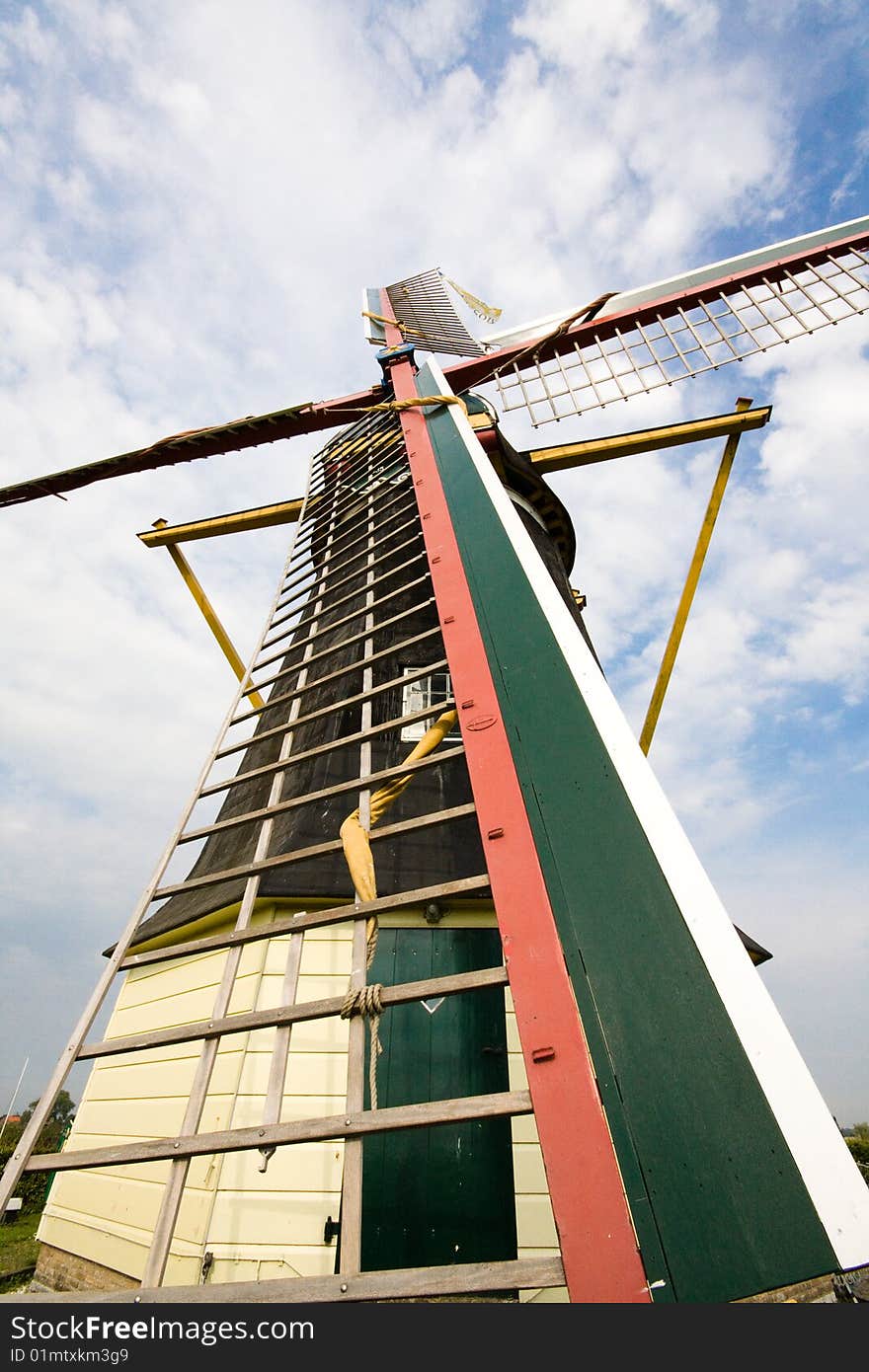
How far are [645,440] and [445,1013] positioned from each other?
6286mm

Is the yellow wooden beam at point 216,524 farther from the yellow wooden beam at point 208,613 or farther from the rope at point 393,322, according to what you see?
the rope at point 393,322

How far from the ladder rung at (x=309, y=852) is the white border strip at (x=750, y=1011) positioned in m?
0.53

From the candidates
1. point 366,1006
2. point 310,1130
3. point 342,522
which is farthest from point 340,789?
point 342,522

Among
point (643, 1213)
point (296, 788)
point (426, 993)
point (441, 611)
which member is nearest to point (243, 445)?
point (296, 788)

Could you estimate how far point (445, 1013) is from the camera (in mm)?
3492

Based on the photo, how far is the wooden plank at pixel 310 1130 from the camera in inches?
53.1

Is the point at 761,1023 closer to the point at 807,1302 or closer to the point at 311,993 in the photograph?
the point at 807,1302

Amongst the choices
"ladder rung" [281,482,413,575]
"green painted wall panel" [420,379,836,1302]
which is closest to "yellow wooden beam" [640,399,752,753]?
"ladder rung" [281,482,413,575]

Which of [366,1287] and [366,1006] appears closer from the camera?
[366,1287]

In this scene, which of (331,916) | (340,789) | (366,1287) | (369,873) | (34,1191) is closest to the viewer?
(366,1287)

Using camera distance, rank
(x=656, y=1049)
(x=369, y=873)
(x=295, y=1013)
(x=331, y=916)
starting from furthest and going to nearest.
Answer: (x=369, y=873) → (x=331, y=916) → (x=295, y=1013) → (x=656, y=1049)

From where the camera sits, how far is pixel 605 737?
2023mm

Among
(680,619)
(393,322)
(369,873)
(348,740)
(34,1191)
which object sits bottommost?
(369,873)

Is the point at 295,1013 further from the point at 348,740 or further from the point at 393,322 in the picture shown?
the point at 393,322
